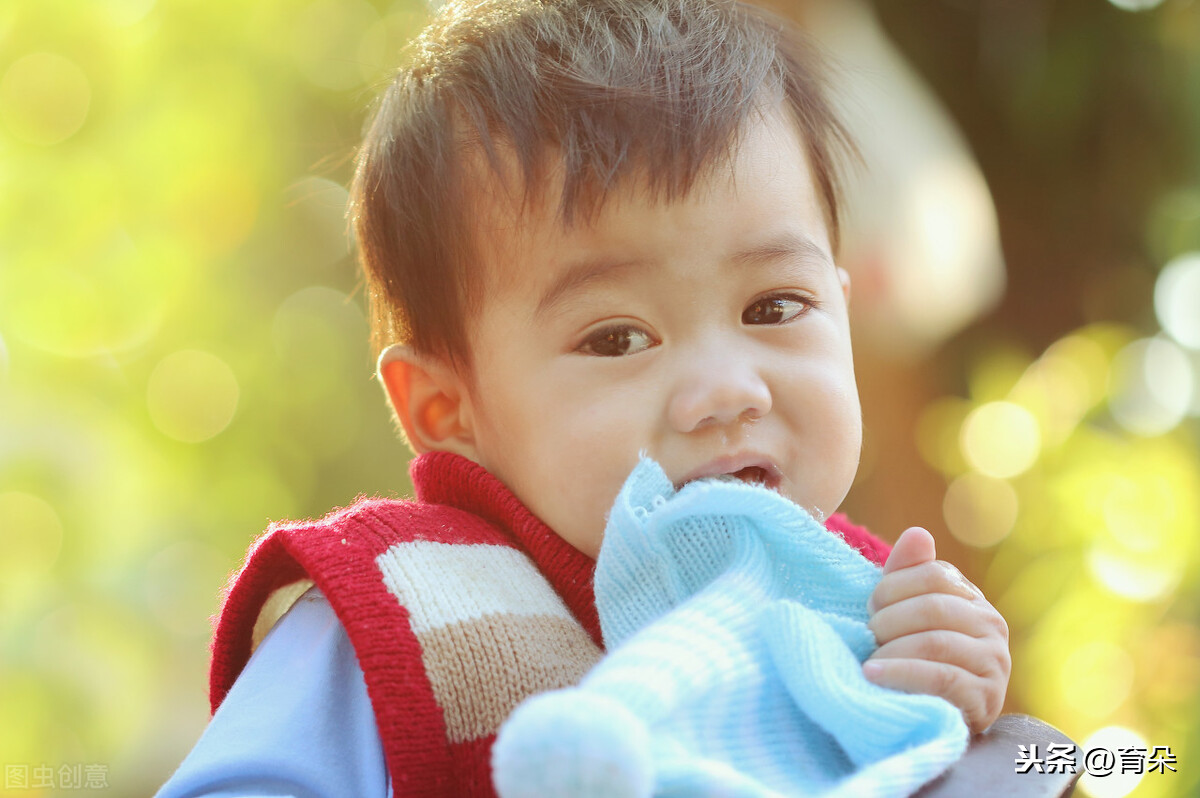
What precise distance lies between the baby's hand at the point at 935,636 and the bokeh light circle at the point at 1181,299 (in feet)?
4.16


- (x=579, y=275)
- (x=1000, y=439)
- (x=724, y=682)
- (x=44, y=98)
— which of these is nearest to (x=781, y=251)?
(x=579, y=275)

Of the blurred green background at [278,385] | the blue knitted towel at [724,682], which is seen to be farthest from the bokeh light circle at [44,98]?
the blue knitted towel at [724,682]

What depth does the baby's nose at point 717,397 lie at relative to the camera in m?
0.66

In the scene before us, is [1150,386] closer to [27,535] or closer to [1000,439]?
[1000,439]

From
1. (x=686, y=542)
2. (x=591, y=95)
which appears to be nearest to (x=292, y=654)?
(x=686, y=542)

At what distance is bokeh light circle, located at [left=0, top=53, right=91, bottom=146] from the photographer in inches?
60.9

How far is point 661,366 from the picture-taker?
2.27ft

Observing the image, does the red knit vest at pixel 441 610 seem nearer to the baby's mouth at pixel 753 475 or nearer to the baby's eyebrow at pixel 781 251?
the baby's mouth at pixel 753 475

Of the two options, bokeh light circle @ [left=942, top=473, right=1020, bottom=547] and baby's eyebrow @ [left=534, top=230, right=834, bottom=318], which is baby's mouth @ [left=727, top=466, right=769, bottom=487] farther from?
bokeh light circle @ [left=942, top=473, right=1020, bottom=547]

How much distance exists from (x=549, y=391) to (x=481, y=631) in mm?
177

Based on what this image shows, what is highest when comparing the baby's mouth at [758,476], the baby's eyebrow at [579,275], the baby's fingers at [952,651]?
the baby's eyebrow at [579,275]

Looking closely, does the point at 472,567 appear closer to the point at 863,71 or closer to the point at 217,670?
the point at 217,670

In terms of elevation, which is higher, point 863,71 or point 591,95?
point 863,71

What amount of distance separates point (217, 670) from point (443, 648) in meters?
0.22
